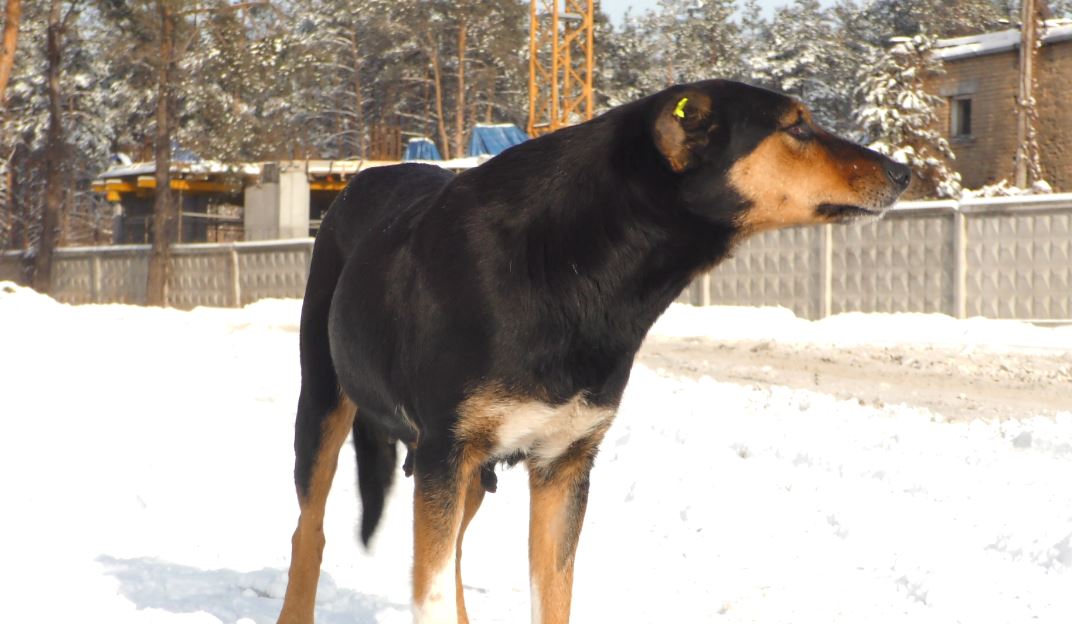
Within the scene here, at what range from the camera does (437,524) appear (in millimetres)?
3844

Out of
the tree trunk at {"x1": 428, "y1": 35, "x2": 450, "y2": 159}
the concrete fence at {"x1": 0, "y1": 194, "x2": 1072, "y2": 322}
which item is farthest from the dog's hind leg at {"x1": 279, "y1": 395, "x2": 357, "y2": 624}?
the tree trunk at {"x1": 428, "y1": 35, "x2": 450, "y2": 159}

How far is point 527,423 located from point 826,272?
20566 mm

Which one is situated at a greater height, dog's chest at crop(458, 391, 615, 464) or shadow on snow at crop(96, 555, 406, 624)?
dog's chest at crop(458, 391, 615, 464)

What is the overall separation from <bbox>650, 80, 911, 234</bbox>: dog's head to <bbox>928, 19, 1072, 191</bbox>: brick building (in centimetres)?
3438

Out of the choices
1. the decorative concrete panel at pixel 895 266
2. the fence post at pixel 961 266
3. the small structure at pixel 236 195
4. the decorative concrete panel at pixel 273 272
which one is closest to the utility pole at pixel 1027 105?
the decorative concrete panel at pixel 895 266

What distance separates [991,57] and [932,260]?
1724cm

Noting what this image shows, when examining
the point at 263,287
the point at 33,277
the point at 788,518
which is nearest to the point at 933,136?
the point at 263,287

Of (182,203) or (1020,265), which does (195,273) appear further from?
(1020,265)

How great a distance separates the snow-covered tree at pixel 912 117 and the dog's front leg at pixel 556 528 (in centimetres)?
3564

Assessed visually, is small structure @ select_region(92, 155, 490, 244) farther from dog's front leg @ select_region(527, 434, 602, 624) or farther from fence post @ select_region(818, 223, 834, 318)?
dog's front leg @ select_region(527, 434, 602, 624)

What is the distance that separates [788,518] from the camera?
6645 mm

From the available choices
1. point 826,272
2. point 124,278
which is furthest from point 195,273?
point 826,272

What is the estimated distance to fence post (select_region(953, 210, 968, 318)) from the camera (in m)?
21.5

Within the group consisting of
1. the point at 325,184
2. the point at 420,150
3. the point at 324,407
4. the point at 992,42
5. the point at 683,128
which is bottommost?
the point at 324,407
